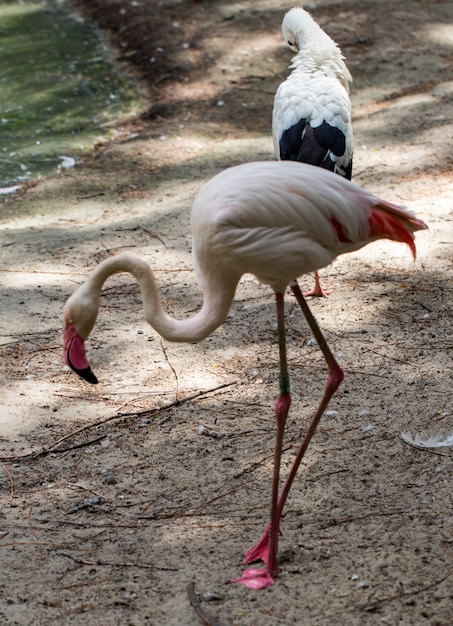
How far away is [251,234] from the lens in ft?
11.7

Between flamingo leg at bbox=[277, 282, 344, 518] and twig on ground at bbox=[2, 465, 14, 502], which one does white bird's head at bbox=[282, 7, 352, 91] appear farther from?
twig on ground at bbox=[2, 465, 14, 502]

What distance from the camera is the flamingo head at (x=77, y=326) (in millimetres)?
3717

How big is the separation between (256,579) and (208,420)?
4.26ft

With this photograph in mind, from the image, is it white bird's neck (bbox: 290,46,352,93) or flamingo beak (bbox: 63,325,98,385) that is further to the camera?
white bird's neck (bbox: 290,46,352,93)

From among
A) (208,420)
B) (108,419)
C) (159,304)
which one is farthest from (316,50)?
(159,304)

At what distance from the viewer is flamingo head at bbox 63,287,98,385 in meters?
3.72

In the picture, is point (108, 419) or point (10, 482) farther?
point (108, 419)

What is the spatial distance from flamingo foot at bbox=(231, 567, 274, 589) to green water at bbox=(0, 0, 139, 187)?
5756 mm

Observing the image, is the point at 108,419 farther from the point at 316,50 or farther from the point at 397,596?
the point at 316,50

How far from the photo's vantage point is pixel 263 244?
358 cm

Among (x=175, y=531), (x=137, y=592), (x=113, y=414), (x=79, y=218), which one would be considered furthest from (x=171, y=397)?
(x=79, y=218)

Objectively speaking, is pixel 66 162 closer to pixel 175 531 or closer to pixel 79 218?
pixel 79 218

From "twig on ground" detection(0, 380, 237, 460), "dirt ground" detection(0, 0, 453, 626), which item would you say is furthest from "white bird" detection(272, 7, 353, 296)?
"twig on ground" detection(0, 380, 237, 460)

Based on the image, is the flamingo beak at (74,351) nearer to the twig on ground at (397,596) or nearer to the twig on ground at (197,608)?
the twig on ground at (197,608)
